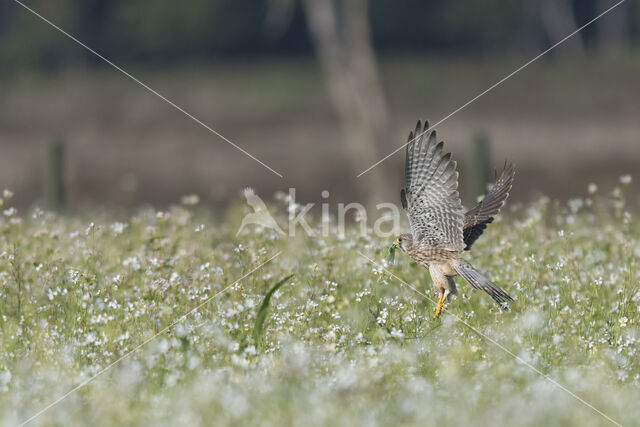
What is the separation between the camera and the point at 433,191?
7.55 metres

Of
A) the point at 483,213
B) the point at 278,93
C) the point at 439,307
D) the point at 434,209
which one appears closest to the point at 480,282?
the point at 439,307

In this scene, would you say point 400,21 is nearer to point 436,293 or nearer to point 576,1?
point 576,1

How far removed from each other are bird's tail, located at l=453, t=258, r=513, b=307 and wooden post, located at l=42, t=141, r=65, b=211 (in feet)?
34.9

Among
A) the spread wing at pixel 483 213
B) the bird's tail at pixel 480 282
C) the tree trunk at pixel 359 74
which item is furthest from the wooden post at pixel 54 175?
the bird's tail at pixel 480 282

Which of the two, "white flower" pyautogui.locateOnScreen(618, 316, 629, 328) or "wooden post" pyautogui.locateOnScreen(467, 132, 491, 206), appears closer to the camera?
"white flower" pyautogui.locateOnScreen(618, 316, 629, 328)

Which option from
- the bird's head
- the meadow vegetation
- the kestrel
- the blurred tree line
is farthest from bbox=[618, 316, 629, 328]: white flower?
the blurred tree line

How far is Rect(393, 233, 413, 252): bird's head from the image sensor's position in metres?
7.83

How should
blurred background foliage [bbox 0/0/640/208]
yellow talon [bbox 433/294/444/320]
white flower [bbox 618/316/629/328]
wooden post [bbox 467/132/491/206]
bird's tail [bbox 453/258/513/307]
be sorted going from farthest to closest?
blurred background foliage [bbox 0/0/640/208]
wooden post [bbox 467/132/491/206]
yellow talon [bbox 433/294/444/320]
bird's tail [bbox 453/258/513/307]
white flower [bbox 618/316/629/328]

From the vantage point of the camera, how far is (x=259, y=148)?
32.3 m

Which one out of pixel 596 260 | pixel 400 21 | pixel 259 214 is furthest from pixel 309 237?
pixel 400 21

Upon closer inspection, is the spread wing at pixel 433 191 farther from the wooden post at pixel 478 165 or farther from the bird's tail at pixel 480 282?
the wooden post at pixel 478 165

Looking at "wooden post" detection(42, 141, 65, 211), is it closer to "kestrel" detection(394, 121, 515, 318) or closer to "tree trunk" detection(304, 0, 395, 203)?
"tree trunk" detection(304, 0, 395, 203)

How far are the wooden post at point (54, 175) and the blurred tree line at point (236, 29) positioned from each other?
23.2 meters

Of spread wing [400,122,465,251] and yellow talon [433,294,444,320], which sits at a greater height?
spread wing [400,122,465,251]
